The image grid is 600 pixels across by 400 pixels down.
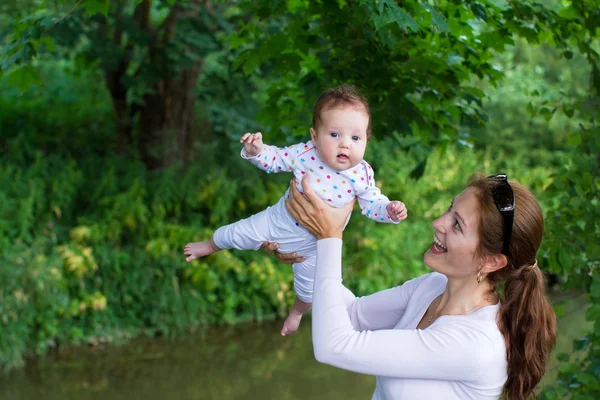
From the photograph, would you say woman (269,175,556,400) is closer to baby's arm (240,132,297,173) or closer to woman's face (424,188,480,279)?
woman's face (424,188,480,279)

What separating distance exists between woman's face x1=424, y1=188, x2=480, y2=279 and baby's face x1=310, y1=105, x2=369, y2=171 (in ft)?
A: 1.02

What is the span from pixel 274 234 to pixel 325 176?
25cm

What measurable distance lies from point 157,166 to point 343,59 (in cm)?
514

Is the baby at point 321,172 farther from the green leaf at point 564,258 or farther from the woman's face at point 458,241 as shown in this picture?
the green leaf at point 564,258

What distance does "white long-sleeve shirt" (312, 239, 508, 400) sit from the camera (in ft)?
5.81

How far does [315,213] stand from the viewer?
6.53 ft

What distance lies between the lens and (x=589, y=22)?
341 centimetres

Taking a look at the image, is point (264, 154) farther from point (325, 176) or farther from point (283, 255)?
point (283, 255)

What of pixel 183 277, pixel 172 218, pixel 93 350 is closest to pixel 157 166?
pixel 172 218

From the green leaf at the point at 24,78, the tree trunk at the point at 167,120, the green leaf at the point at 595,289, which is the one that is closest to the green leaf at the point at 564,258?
the green leaf at the point at 595,289

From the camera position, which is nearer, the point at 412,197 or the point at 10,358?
the point at 10,358

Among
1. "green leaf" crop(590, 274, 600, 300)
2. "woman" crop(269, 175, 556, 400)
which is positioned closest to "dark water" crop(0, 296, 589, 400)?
"green leaf" crop(590, 274, 600, 300)

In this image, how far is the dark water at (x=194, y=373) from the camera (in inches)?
248

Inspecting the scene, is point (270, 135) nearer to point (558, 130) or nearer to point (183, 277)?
point (183, 277)
